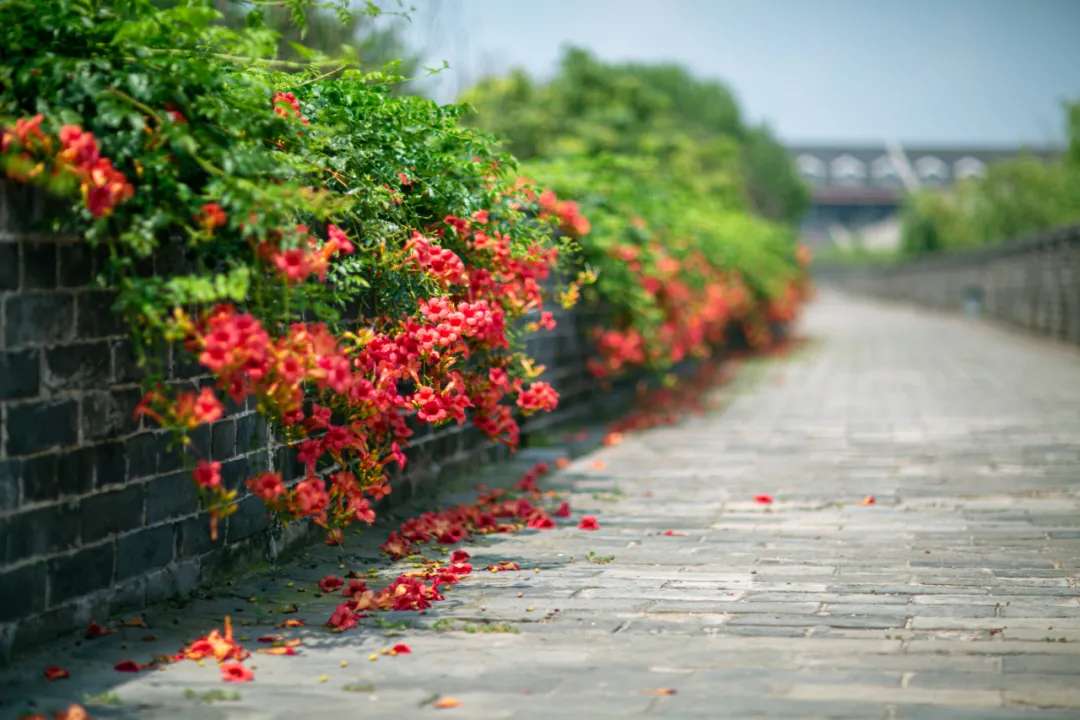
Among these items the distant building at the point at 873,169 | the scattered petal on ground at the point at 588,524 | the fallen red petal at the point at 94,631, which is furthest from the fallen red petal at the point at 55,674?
the distant building at the point at 873,169

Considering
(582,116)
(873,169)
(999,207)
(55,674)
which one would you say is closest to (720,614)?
(55,674)

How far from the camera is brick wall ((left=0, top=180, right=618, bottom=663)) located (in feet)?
16.3

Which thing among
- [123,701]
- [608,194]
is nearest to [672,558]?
[123,701]

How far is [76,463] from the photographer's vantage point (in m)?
5.31

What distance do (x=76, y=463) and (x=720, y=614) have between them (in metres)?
2.52

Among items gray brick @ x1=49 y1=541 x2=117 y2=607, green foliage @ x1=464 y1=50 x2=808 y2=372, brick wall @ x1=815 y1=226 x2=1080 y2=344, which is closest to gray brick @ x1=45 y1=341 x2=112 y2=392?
gray brick @ x1=49 y1=541 x2=117 y2=607

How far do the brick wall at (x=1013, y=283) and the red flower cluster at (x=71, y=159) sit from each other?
22181 mm

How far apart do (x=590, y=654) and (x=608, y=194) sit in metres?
10.2

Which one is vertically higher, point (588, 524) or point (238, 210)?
point (238, 210)

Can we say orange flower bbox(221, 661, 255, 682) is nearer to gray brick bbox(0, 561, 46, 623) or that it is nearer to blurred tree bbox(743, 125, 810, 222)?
gray brick bbox(0, 561, 46, 623)

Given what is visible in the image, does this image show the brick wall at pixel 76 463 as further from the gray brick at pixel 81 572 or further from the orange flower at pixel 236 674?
the orange flower at pixel 236 674

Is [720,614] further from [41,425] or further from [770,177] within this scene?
[770,177]

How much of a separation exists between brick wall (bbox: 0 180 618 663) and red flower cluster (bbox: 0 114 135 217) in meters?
0.13

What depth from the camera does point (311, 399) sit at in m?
7.11
